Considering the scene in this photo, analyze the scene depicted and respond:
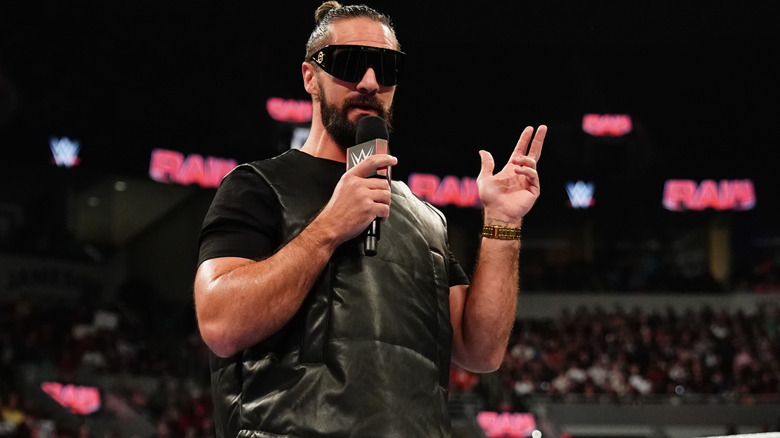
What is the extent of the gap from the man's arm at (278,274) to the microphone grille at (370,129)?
0.41 feet

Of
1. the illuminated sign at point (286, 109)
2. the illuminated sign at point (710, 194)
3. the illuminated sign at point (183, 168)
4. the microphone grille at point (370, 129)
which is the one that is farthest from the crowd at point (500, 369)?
the microphone grille at point (370, 129)

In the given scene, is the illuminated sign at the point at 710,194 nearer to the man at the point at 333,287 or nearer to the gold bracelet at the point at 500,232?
the gold bracelet at the point at 500,232

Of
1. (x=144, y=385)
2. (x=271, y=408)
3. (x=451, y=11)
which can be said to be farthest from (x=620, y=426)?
Answer: (x=271, y=408)

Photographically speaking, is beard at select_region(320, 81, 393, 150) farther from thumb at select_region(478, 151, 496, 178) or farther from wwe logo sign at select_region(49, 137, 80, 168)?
wwe logo sign at select_region(49, 137, 80, 168)

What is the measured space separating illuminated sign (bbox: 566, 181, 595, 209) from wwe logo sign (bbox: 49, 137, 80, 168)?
12.8 meters

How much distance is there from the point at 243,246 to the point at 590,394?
17.3 metres

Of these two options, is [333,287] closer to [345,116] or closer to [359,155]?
[359,155]

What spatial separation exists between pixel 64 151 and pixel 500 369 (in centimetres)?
1006

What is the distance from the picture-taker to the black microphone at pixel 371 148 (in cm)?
225

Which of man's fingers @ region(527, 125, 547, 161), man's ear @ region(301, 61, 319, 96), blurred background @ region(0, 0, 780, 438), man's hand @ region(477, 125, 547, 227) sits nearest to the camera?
man's ear @ region(301, 61, 319, 96)

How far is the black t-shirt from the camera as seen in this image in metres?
2.26

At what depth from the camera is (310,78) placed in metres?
2.62

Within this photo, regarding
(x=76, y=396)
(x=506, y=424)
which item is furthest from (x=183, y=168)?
(x=506, y=424)

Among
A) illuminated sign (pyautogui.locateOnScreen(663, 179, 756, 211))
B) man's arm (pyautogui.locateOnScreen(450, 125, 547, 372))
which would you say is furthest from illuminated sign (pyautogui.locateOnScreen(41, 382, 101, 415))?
illuminated sign (pyautogui.locateOnScreen(663, 179, 756, 211))
